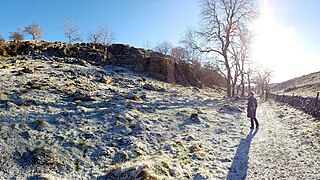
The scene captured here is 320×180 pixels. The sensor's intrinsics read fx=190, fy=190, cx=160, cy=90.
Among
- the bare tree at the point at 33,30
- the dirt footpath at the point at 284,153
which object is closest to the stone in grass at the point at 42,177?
the dirt footpath at the point at 284,153

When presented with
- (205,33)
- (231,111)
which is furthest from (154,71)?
(231,111)

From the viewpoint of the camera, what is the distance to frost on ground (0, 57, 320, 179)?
5410mm

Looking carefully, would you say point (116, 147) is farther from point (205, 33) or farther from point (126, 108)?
point (205, 33)

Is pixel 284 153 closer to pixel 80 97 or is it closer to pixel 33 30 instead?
pixel 80 97

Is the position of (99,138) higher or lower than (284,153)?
higher

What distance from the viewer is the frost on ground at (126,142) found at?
17.7 feet

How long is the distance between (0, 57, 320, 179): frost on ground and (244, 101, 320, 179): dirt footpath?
3cm

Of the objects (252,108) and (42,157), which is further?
(252,108)

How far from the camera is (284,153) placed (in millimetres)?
6836

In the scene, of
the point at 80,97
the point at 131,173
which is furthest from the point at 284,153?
the point at 80,97

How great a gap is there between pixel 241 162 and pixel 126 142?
408 centimetres

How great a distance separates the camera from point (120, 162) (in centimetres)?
602

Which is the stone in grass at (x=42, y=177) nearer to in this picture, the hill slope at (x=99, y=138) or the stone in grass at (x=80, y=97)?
the hill slope at (x=99, y=138)

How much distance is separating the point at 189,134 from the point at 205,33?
19.4 metres
